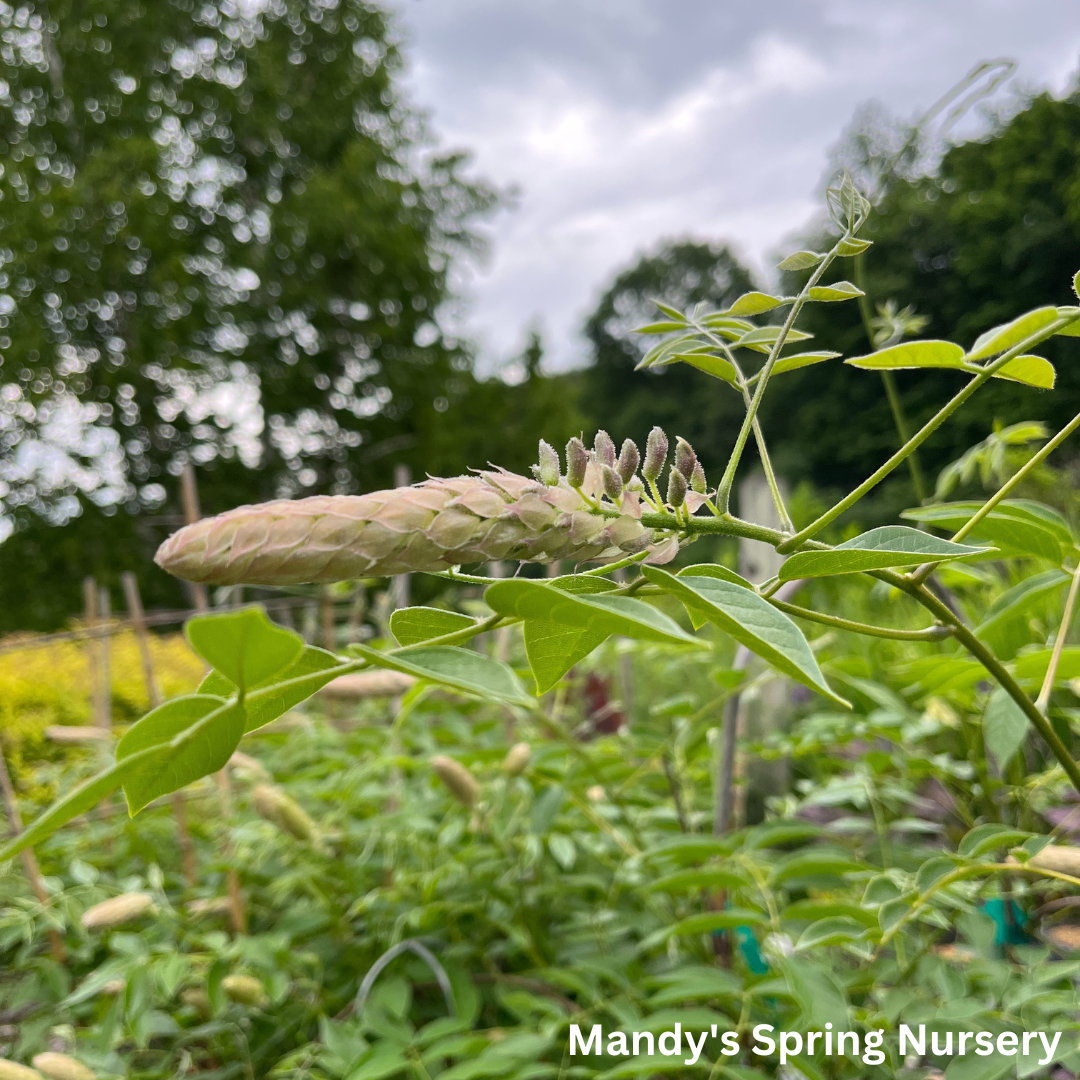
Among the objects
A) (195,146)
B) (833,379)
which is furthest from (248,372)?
(833,379)

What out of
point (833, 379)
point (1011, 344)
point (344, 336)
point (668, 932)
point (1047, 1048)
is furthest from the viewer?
point (344, 336)

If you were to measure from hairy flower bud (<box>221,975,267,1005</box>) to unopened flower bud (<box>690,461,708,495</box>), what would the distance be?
0.57 meters

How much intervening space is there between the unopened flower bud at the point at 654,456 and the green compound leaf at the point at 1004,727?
0.79ft

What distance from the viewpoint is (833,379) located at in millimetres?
1189

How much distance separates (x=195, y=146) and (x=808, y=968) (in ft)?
25.4

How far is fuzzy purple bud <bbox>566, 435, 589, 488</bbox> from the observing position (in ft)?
0.64

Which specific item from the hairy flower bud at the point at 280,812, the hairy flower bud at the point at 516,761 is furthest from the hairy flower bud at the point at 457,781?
the hairy flower bud at the point at 280,812

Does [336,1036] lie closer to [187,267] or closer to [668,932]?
[668,932]

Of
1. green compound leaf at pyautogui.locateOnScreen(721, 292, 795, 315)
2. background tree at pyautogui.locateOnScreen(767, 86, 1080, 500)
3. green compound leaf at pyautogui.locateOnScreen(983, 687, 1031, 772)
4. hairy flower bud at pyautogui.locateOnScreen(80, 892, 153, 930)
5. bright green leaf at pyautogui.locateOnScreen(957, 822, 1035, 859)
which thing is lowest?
hairy flower bud at pyautogui.locateOnScreen(80, 892, 153, 930)

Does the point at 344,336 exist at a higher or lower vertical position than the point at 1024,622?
higher

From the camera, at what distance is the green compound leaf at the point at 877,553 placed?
0.60 ft

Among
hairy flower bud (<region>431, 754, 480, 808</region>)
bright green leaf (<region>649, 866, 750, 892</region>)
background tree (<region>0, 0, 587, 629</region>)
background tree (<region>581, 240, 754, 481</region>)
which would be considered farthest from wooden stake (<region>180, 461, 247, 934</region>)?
background tree (<region>0, 0, 587, 629</region>)

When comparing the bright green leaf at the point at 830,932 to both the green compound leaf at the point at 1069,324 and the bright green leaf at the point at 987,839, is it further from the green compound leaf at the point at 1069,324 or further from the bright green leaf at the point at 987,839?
the green compound leaf at the point at 1069,324

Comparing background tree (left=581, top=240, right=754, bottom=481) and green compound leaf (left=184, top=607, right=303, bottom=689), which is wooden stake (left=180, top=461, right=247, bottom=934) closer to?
green compound leaf (left=184, top=607, right=303, bottom=689)
